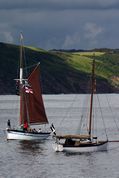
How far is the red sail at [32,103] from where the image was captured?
300ft

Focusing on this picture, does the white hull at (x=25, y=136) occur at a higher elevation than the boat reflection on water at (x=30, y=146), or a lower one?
higher

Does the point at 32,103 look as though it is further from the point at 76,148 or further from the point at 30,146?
the point at 76,148

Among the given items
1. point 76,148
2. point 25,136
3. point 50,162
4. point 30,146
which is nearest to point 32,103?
point 25,136

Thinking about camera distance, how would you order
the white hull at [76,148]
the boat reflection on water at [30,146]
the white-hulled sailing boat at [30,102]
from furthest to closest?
the white-hulled sailing boat at [30,102]
the boat reflection on water at [30,146]
the white hull at [76,148]

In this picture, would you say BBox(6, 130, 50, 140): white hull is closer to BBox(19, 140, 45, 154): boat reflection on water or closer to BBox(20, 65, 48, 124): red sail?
BBox(19, 140, 45, 154): boat reflection on water

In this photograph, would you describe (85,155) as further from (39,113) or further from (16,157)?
(39,113)

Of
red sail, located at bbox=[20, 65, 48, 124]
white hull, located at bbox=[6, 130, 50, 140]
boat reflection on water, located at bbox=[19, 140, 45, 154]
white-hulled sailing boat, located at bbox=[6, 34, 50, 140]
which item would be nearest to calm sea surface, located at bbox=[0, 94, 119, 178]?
boat reflection on water, located at bbox=[19, 140, 45, 154]

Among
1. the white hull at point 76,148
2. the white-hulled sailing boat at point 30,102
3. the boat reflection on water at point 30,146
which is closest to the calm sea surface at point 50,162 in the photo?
the boat reflection on water at point 30,146

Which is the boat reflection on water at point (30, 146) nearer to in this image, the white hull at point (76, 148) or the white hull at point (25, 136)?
the white hull at point (25, 136)

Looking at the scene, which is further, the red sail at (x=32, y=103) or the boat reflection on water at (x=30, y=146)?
the red sail at (x=32, y=103)

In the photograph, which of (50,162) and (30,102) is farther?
(30,102)

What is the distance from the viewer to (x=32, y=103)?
92375mm

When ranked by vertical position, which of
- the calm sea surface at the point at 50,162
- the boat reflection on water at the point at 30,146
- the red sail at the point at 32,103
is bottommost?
the calm sea surface at the point at 50,162

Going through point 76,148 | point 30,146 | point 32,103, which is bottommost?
point 30,146
